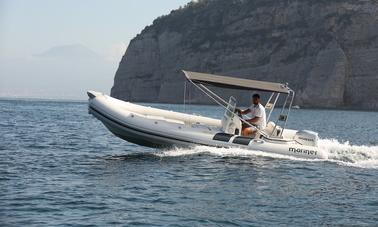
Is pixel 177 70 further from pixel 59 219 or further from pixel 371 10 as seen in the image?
pixel 59 219

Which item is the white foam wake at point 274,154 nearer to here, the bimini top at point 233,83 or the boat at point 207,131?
the boat at point 207,131

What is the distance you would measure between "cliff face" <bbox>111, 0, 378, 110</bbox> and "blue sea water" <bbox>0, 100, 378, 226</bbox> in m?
69.8

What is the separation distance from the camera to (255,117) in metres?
18.8

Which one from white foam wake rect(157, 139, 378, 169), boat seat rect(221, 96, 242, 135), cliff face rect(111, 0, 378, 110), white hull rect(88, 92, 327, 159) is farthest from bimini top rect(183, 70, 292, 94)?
cliff face rect(111, 0, 378, 110)

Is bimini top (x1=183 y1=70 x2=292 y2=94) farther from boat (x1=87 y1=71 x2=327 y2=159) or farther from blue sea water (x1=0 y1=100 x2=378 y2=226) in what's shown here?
blue sea water (x1=0 y1=100 x2=378 y2=226)

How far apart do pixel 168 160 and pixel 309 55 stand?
8031 cm

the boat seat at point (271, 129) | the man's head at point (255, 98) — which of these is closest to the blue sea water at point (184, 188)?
the boat seat at point (271, 129)

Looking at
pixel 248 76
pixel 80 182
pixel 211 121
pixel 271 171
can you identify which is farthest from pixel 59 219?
pixel 248 76

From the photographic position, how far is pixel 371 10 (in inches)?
3538

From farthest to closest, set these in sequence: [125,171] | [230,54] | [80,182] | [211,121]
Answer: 1. [230,54]
2. [211,121]
3. [125,171]
4. [80,182]

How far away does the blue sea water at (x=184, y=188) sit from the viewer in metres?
10.5

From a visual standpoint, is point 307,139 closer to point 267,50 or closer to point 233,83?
point 233,83

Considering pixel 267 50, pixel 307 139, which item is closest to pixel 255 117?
pixel 307 139

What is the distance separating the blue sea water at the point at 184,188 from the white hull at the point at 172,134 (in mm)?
337
